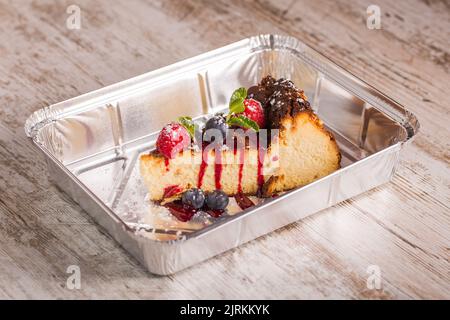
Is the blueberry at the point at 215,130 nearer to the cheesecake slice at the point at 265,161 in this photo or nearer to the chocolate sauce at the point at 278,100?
the cheesecake slice at the point at 265,161

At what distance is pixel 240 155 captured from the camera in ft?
9.48

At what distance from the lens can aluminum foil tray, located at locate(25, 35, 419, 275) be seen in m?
2.61

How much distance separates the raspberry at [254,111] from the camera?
294 centimetres

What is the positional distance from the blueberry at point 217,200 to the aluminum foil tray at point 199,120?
0.14 ft

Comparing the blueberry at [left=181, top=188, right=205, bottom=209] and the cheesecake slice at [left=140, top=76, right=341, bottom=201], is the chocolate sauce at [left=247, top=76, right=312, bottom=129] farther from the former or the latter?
the blueberry at [left=181, top=188, right=205, bottom=209]

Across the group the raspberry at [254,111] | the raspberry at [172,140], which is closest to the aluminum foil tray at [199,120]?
the raspberry at [172,140]

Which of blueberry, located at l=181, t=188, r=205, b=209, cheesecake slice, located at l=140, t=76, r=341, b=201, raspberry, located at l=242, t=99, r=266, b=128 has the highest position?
raspberry, located at l=242, t=99, r=266, b=128

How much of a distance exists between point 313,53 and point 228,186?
0.69 meters

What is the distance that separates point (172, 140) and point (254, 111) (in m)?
0.30

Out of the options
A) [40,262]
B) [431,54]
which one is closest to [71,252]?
[40,262]

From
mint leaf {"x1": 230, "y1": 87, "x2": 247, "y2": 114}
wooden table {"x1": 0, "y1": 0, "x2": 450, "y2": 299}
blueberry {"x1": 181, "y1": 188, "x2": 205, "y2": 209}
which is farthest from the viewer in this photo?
mint leaf {"x1": 230, "y1": 87, "x2": 247, "y2": 114}

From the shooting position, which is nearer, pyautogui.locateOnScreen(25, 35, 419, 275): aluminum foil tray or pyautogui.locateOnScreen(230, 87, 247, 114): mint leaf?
pyautogui.locateOnScreen(25, 35, 419, 275): aluminum foil tray

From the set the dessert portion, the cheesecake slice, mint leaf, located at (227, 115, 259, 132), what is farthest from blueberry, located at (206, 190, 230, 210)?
mint leaf, located at (227, 115, 259, 132)

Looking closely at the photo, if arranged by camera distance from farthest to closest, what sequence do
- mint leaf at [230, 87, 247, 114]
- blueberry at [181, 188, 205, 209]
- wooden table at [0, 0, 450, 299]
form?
1. mint leaf at [230, 87, 247, 114]
2. blueberry at [181, 188, 205, 209]
3. wooden table at [0, 0, 450, 299]
